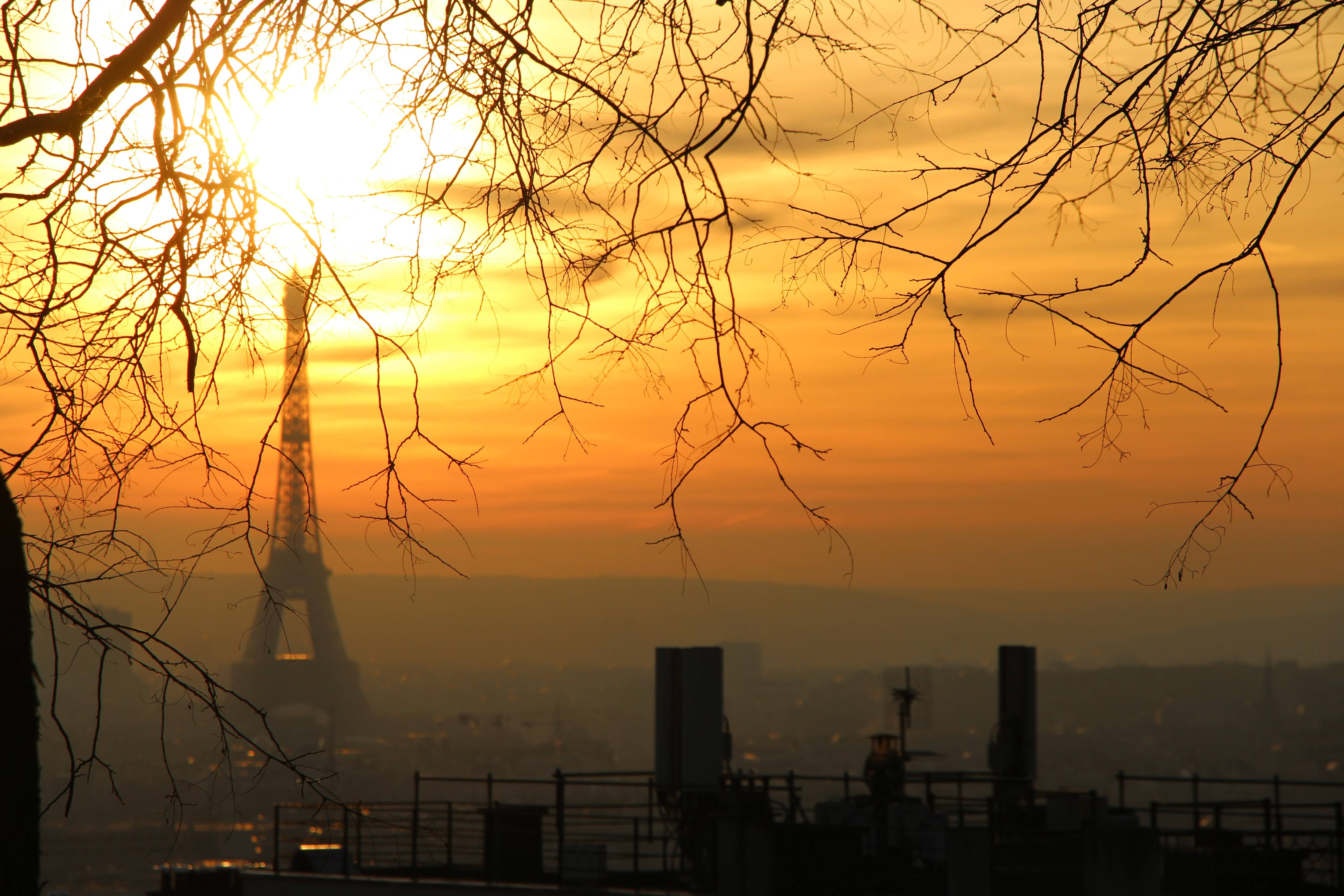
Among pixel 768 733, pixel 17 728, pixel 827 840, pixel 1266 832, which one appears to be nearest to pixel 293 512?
pixel 17 728

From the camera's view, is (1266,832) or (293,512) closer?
(293,512)

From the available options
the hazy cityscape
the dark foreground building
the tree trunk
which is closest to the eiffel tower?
the tree trunk

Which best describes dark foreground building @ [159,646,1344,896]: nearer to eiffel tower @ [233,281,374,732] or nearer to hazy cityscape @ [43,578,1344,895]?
hazy cityscape @ [43,578,1344,895]

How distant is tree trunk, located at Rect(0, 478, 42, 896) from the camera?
4.32m

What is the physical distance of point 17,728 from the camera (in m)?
4.37

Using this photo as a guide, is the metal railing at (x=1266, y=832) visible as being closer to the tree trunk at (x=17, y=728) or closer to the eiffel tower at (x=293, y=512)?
the eiffel tower at (x=293, y=512)

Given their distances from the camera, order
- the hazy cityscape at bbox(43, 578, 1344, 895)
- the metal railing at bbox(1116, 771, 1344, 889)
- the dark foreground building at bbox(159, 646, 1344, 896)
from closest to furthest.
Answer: the dark foreground building at bbox(159, 646, 1344, 896) → the metal railing at bbox(1116, 771, 1344, 889) → the hazy cityscape at bbox(43, 578, 1344, 895)

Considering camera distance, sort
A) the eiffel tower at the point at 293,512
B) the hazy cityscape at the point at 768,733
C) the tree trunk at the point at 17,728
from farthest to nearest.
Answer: the hazy cityscape at the point at 768,733
the eiffel tower at the point at 293,512
the tree trunk at the point at 17,728

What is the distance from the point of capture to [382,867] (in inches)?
719

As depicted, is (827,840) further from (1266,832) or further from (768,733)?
(768,733)

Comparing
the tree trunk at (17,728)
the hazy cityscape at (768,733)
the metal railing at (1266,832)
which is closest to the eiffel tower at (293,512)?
the tree trunk at (17,728)

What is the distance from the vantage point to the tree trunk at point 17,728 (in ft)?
14.2

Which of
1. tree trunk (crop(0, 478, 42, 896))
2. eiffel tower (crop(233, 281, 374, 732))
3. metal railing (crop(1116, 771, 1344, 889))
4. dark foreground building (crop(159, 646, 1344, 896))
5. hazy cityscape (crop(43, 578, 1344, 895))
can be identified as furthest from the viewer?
hazy cityscape (crop(43, 578, 1344, 895))

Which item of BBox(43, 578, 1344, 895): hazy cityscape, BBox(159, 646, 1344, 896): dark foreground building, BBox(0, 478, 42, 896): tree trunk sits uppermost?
BBox(0, 478, 42, 896): tree trunk
